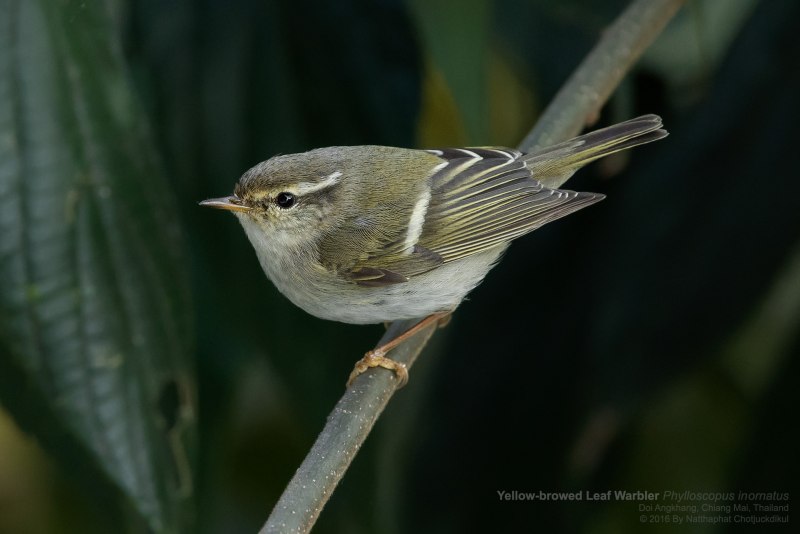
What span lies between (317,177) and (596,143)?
700 millimetres

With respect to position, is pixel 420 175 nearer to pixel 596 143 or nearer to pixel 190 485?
pixel 596 143

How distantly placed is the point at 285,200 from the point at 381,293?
34 centimetres

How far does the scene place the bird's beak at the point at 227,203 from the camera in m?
2.24

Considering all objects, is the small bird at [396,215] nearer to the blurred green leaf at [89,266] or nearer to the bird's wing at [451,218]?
the bird's wing at [451,218]

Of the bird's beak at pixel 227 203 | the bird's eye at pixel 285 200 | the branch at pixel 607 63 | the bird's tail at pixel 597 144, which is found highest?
the branch at pixel 607 63

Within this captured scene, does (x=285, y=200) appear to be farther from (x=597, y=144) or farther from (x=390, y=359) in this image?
(x=597, y=144)

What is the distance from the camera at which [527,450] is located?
2584mm

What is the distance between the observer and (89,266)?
1.79m

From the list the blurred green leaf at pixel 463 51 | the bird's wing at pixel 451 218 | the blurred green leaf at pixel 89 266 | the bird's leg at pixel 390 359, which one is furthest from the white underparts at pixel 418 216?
the blurred green leaf at pixel 89 266

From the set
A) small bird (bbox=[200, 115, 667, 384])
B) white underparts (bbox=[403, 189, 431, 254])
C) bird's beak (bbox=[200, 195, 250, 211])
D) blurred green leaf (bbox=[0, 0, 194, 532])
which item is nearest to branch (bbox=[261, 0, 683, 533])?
small bird (bbox=[200, 115, 667, 384])

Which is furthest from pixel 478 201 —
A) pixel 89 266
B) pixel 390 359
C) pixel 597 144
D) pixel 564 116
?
pixel 89 266

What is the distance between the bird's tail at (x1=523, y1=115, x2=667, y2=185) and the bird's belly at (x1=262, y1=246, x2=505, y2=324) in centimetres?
30

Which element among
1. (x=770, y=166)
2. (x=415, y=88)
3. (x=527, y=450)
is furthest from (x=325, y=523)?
(x=770, y=166)

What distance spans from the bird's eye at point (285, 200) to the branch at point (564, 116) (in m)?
0.41
